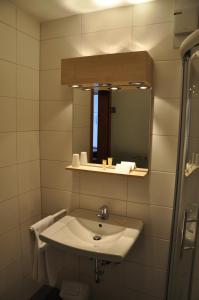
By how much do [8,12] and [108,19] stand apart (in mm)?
690

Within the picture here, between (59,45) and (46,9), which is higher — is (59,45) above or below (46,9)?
below

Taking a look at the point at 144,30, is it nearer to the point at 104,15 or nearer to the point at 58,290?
the point at 104,15

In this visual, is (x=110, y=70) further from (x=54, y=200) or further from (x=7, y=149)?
(x=54, y=200)

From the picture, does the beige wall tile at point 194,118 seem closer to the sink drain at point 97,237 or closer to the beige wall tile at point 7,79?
the sink drain at point 97,237

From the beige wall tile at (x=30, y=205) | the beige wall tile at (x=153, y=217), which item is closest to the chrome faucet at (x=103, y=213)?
the beige wall tile at (x=153, y=217)

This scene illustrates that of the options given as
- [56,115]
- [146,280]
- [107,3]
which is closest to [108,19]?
[107,3]

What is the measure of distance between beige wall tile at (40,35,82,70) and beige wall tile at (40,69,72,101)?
0.18 ft

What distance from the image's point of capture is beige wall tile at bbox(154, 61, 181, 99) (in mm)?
1581

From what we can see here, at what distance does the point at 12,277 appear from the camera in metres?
1.87

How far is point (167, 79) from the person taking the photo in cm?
160

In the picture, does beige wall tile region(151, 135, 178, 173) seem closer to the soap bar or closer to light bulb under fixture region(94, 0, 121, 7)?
the soap bar

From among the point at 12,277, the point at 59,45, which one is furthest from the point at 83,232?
the point at 59,45

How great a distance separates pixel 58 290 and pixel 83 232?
2.51 feet

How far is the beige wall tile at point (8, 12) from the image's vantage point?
1.63 m
